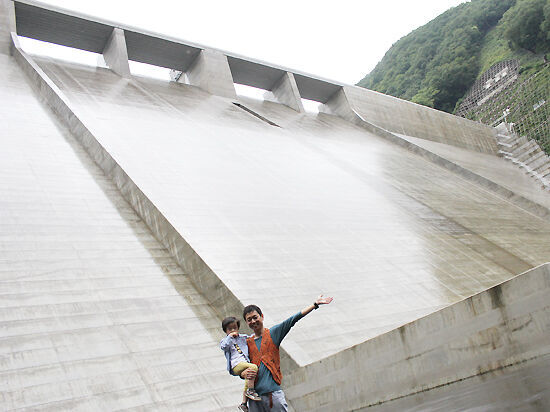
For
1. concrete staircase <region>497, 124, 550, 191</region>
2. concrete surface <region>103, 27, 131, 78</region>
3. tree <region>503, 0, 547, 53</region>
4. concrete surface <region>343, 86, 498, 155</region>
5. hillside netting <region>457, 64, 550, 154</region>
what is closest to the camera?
concrete surface <region>103, 27, 131, 78</region>

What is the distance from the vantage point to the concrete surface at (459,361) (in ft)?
5.98

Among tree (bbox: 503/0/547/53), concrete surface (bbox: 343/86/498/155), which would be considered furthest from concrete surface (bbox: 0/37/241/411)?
tree (bbox: 503/0/547/53)

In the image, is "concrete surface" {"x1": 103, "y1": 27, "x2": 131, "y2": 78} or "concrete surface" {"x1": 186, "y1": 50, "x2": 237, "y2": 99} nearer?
"concrete surface" {"x1": 103, "y1": 27, "x2": 131, "y2": 78}

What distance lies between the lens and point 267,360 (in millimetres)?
1955

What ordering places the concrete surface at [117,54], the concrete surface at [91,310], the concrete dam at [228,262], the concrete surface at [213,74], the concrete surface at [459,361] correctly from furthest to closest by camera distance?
the concrete surface at [213,74] → the concrete surface at [117,54] → the concrete surface at [91,310] → the concrete dam at [228,262] → the concrete surface at [459,361]

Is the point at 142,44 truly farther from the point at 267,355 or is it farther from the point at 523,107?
the point at 523,107

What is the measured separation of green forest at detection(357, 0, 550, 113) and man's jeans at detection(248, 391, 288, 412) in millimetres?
23965

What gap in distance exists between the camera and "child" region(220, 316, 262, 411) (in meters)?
1.91

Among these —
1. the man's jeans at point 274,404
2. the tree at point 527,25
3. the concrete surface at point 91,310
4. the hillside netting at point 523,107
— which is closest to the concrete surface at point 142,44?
the concrete surface at point 91,310

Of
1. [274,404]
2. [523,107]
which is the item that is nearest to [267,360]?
[274,404]

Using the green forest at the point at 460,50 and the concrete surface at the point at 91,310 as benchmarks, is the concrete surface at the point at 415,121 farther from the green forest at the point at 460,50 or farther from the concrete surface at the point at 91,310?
the concrete surface at the point at 91,310

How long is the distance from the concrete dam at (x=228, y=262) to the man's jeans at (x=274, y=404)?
1.68ft

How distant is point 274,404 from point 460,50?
29012 mm

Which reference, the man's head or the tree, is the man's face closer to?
the man's head
